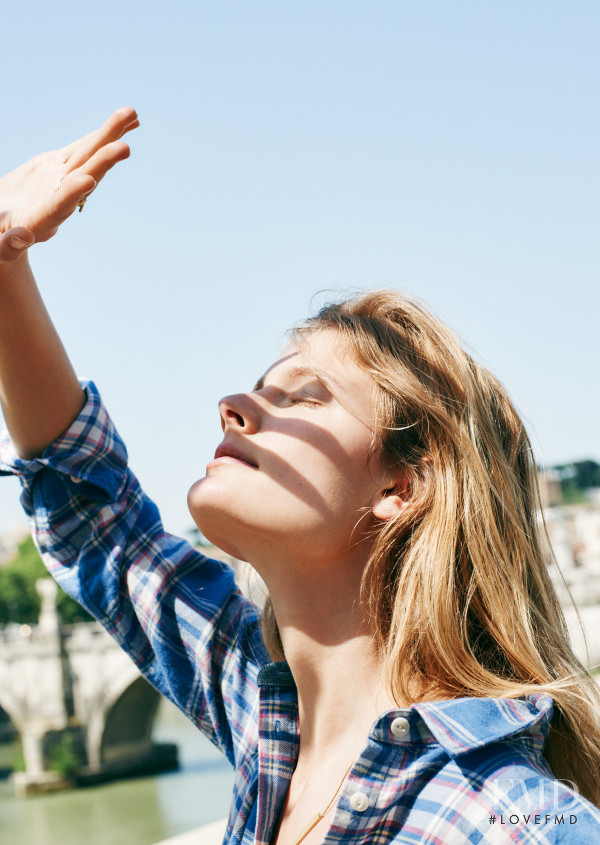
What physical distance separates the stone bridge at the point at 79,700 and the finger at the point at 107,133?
18.7 metres

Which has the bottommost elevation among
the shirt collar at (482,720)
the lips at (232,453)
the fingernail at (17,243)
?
the shirt collar at (482,720)

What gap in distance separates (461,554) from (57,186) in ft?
2.42

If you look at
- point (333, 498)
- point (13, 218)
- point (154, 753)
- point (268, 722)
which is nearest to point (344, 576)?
point (333, 498)

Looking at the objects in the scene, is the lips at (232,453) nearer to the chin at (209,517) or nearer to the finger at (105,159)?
the chin at (209,517)

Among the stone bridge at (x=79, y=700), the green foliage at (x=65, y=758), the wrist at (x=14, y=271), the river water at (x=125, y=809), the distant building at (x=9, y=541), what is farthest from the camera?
the distant building at (x=9, y=541)

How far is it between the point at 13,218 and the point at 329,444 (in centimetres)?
53

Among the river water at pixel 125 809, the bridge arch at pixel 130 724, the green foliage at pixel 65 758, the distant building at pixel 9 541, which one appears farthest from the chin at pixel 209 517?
the distant building at pixel 9 541

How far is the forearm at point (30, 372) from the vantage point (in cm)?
152

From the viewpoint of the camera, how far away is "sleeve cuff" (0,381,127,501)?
158cm

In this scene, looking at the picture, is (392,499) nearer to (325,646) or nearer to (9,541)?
(325,646)

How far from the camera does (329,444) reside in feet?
4.42

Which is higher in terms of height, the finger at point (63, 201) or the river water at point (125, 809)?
the finger at point (63, 201)

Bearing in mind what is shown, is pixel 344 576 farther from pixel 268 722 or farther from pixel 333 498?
pixel 268 722

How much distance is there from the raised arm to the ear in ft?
1.86
